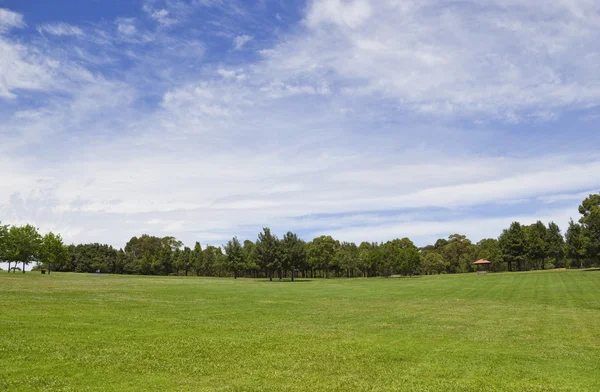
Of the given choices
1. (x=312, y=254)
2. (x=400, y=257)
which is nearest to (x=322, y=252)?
(x=312, y=254)

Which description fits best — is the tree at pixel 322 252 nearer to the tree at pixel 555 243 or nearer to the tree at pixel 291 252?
the tree at pixel 291 252

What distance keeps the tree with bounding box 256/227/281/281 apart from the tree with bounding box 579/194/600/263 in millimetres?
87874

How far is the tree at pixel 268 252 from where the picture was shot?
4707 inches

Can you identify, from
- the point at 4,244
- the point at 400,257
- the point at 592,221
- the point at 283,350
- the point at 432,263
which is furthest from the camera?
the point at 432,263

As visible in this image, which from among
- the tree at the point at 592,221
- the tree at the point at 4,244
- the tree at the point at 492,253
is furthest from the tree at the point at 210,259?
the tree at the point at 592,221

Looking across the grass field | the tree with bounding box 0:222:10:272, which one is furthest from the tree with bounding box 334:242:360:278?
the grass field

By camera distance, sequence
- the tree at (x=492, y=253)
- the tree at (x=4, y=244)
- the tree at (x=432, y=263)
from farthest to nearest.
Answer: the tree at (x=432, y=263)
the tree at (x=492, y=253)
the tree at (x=4, y=244)

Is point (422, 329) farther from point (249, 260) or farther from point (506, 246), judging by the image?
point (506, 246)

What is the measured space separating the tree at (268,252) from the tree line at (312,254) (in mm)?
284

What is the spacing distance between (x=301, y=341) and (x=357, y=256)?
14386 cm

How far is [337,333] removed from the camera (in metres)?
26.4

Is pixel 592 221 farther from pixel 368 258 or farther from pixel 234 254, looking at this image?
pixel 234 254

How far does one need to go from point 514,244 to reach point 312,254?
73.1 meters

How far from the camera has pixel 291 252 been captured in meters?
122
